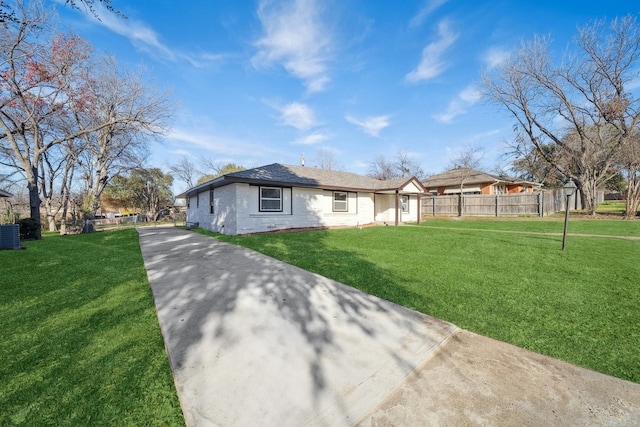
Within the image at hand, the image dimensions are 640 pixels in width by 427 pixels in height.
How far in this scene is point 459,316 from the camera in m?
3.28

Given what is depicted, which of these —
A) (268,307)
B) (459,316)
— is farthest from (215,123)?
(459,316)

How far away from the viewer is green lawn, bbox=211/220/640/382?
2721 millimetres

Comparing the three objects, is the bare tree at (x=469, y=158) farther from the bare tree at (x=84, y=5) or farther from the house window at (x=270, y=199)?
the bare tree at (x=84, y=5)

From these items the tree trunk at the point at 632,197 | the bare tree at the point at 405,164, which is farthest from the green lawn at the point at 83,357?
the bare tree at the point at 405,164

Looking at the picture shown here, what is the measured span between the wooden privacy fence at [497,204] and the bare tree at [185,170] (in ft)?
108

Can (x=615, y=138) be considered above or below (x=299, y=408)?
above

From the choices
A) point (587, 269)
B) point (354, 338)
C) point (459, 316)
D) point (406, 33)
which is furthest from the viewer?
point (406, 33)

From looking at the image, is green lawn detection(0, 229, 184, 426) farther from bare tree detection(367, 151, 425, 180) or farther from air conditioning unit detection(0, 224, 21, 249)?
bare tree detection(367, 151, 425, 180)

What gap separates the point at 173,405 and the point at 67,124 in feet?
83.2

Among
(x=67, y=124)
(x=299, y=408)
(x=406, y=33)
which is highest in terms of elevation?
(x=406, y=33)

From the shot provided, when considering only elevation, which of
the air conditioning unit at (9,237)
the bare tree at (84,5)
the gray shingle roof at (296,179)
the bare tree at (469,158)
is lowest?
the air conditioning unit at (9,237)

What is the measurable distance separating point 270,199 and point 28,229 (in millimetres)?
10827

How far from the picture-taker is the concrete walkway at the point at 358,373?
177 cm

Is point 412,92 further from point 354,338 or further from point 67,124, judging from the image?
point 67,124
